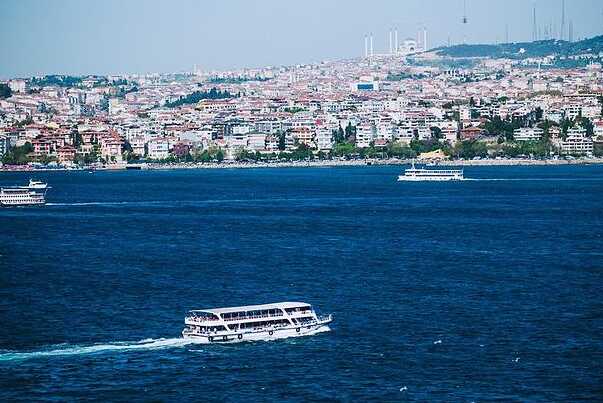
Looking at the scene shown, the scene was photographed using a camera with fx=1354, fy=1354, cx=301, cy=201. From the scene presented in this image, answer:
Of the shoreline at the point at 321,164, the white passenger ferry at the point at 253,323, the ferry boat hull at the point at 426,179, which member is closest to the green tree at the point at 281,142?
the shoreline at the point at 321,164

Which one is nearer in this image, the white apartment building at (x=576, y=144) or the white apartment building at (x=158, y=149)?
the white apartment building at (x=576, y=144)

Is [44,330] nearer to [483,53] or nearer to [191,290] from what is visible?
[191,290]

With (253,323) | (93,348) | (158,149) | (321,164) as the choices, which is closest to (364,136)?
(321,164)

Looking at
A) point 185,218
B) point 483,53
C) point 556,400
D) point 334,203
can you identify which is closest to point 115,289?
point 556,400

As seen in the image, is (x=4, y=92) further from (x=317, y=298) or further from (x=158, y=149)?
(x=317, y=298)

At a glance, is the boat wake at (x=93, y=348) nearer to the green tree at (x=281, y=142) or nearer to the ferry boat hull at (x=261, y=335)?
the ferry boat hull at (x=261, y=335)

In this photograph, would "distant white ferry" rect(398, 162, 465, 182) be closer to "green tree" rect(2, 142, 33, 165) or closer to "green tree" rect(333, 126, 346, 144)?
"green tree" rect(333, 126, 346, 144)

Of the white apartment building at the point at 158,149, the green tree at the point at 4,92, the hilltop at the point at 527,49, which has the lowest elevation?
the white apartment building at the point at 158,149
